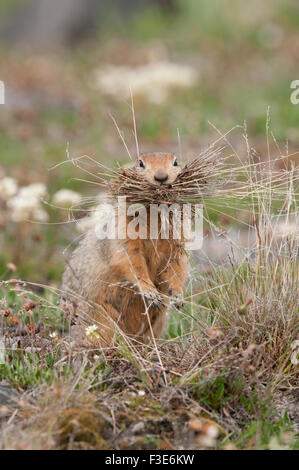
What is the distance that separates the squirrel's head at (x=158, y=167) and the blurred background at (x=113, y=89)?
47cm

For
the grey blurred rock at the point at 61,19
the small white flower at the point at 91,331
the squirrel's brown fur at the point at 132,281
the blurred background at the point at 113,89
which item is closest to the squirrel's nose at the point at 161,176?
the squirrel's brown fur at the point at 132,281

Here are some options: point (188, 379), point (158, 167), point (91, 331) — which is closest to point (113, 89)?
point (158, 167)

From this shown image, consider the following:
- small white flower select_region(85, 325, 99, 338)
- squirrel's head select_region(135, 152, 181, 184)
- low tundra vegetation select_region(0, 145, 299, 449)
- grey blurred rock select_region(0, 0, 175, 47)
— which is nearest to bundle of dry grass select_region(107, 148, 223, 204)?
squirrel's head select_region(135, 152, 181, 184)

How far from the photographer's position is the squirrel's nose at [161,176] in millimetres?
4859

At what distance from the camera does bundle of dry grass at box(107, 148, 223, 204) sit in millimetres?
4945

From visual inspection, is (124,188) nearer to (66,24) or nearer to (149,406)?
(149,406)

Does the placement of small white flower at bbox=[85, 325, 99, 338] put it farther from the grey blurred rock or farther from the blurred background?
the grey blurred rock

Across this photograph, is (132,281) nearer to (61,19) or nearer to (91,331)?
(91,331)

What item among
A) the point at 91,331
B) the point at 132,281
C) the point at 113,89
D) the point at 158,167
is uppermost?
the point at 113,89

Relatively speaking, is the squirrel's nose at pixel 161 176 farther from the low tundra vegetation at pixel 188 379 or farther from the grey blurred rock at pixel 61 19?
the grey blurred rock at pixel 61 19

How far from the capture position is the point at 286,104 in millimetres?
12906

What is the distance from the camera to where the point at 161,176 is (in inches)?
191

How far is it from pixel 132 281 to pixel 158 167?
92 cm

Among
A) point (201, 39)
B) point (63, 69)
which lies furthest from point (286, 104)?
point (201, 39)
